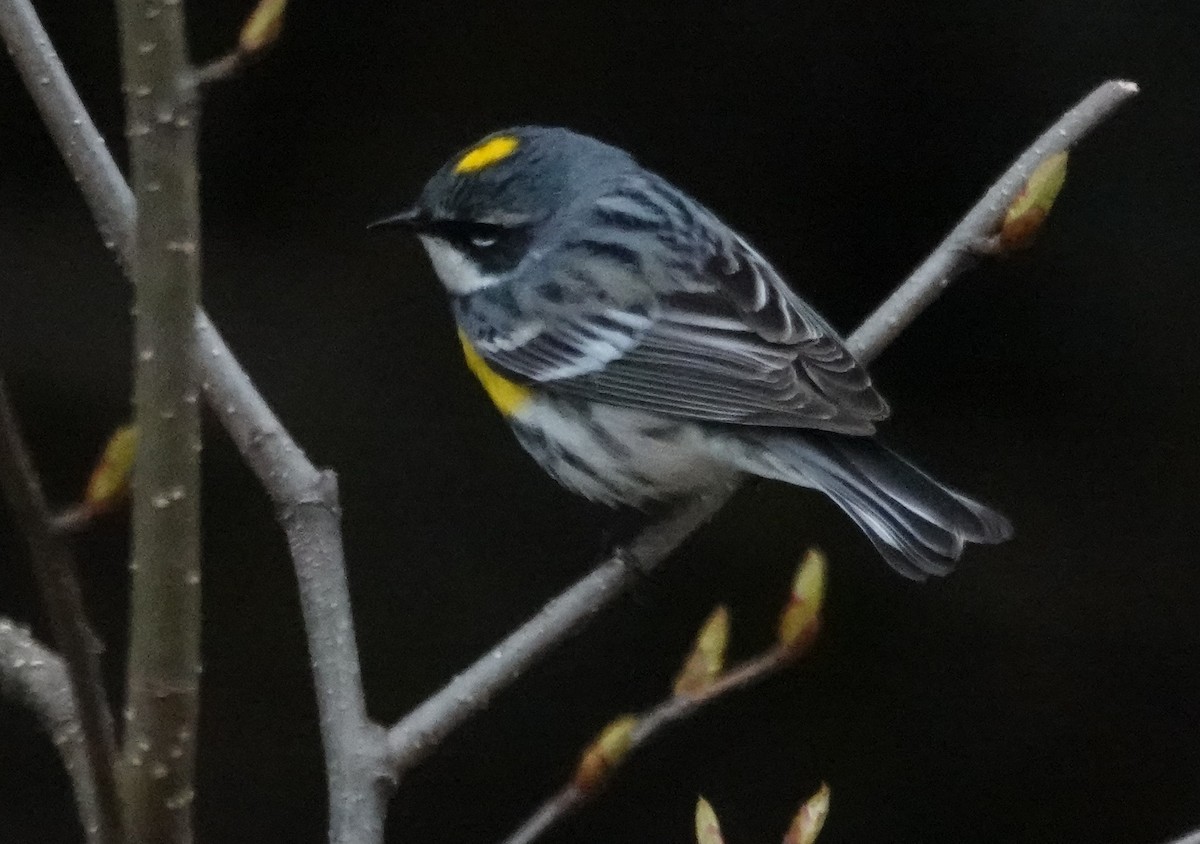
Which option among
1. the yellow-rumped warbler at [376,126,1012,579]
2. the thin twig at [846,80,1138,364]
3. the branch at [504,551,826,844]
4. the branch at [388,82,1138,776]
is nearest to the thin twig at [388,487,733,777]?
the branch at [388,82,1138,776]

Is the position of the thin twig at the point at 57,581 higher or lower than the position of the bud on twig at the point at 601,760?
higher

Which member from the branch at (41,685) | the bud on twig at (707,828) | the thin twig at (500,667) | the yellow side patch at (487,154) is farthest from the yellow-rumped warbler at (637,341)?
the branch at (41,685)

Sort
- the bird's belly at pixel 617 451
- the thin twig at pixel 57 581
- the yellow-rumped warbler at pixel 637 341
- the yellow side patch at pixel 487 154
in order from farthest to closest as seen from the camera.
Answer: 1. the yellow side patch at pixel 487 154
2. the bird's belly at pixel 617 451
3. the yellow-rumped warbler at pixel 637 341
4. the thin twig at pixel 57 581

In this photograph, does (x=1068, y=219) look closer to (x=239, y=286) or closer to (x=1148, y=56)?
(x=1148, y=56)

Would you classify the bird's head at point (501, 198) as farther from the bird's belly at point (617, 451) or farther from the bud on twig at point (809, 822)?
the bud on twig at point (809, 822)

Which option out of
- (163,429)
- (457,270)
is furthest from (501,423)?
(163,429)

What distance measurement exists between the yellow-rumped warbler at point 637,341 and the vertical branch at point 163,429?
3.42 ft

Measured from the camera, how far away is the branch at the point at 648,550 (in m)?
1.64

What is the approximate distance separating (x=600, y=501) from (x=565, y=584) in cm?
72

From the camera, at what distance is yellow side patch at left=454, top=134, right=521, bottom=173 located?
2.38 m

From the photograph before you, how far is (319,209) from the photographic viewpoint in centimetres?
298

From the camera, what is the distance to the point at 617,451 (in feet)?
7.58

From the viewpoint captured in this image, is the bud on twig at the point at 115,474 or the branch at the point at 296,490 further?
the branch at the point at 296,490

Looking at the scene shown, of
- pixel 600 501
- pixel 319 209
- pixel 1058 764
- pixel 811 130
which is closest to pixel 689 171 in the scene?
pixel 811 130
